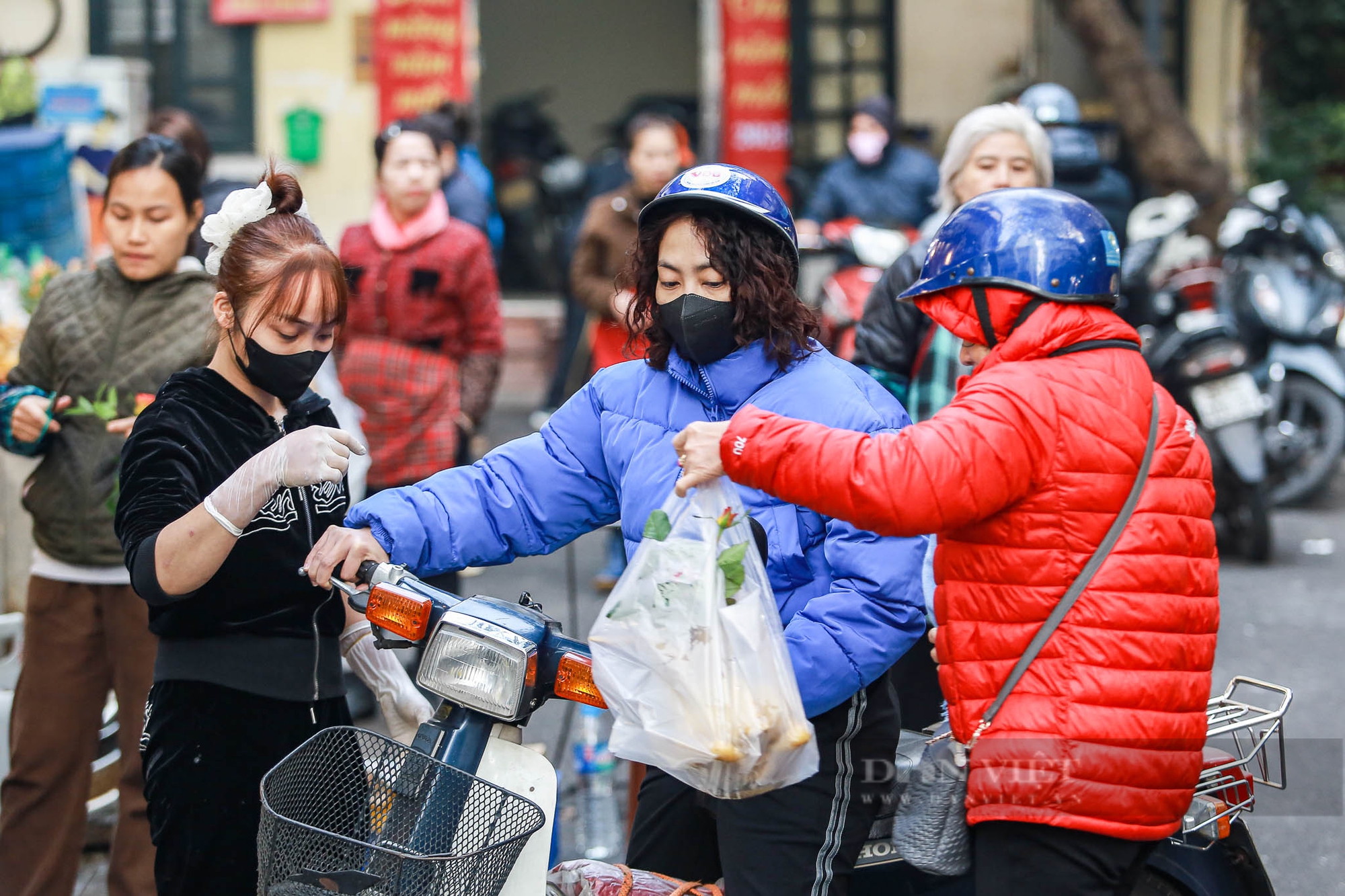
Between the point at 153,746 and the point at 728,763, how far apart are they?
50.2 inches

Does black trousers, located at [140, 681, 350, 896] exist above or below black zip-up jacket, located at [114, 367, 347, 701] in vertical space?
below

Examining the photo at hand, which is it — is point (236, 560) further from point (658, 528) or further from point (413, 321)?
point (413, 321)

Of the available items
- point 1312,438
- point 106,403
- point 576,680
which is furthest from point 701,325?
point 1312,438

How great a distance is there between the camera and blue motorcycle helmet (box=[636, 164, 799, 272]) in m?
2.45

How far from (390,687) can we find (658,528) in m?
0.82

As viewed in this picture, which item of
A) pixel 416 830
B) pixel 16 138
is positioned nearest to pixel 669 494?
pixel 416 830

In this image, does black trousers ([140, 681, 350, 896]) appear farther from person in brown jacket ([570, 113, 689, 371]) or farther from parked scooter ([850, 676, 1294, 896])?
person in brown jacket ([570, 113, 689, 371])

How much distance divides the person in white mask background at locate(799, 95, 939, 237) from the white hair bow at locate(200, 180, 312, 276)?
19.5ft

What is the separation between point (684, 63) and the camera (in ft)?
52.5

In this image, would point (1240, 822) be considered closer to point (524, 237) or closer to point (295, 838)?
point (295, 838)

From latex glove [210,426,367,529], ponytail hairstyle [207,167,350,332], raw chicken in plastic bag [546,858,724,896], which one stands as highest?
ponytail hairstyle [207,167,350,332]

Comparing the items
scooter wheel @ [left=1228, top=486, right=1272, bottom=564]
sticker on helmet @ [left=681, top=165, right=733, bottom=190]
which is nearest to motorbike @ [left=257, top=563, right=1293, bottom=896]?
sticker on helmet @ [left=681, top=165, right=733, bottom=190]

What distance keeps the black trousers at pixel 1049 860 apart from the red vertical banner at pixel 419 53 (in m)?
9.15

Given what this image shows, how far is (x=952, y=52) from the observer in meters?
11.9
